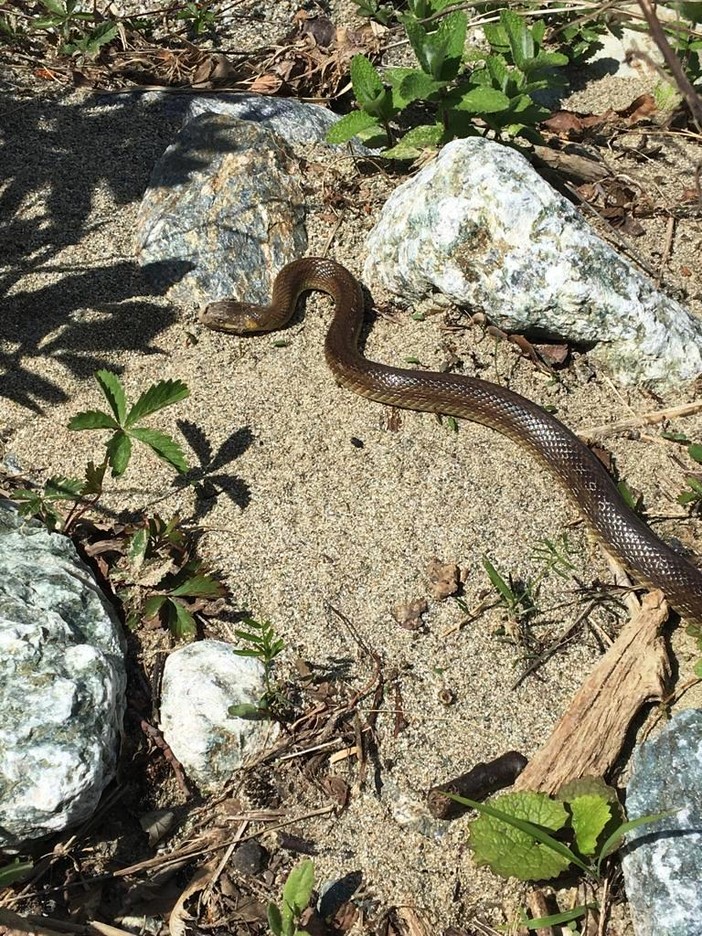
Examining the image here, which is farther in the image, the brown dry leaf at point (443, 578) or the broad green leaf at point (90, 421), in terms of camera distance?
the brown dry leaf at point (443, 578)

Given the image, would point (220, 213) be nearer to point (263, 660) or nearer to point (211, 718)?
point (263, 660)

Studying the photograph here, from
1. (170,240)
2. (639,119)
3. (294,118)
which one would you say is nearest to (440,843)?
(170,240)

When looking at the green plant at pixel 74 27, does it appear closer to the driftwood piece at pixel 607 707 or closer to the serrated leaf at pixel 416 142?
Result: the serrated leaf at pixel 416 142

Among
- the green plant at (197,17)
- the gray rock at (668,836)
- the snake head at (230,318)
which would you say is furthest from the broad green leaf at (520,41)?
the gray rock at (668,836)

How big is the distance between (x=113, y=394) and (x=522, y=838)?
2.56 m

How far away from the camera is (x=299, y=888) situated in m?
2.98

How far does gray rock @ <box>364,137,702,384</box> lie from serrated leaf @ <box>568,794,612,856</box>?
2509 millimetres

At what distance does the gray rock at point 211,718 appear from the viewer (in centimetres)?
351

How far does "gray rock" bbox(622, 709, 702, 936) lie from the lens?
2.97m

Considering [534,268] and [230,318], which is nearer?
[534,268]

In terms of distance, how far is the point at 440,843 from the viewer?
340 centimetres

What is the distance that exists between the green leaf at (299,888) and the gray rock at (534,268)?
122 inches

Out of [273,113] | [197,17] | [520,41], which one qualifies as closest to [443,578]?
[520,41]

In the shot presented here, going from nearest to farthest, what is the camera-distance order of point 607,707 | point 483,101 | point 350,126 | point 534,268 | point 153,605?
1. point 607,707
2. point 153,605
3. point 534,268
4. point 483,101
5. point 350,126
